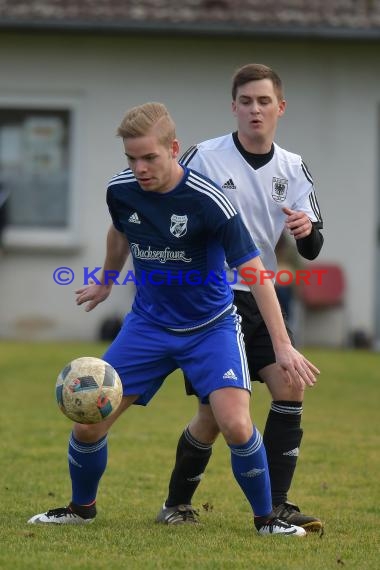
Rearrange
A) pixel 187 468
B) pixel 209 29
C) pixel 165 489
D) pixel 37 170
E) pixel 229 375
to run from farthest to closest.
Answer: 1. pixel 37 170
2. pixel 209 29
3. pixel 165 489
4. pixel 187 468
5. pixel 229 375

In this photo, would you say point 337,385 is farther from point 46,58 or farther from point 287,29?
point 46,58

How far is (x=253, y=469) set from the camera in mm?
5680

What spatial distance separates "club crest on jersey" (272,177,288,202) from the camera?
615cm

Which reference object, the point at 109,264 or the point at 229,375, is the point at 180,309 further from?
the point at 109,264

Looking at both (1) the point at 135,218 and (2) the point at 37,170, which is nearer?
(1) the point at 135,218

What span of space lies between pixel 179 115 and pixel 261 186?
10.7 metres

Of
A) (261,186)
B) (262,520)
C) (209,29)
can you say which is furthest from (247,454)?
(209,29)

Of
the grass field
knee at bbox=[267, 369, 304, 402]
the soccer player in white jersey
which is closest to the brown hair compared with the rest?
the soccer player in white jersey

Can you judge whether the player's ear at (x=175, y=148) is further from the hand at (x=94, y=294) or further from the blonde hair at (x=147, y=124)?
the hand at (x=94, y=294)

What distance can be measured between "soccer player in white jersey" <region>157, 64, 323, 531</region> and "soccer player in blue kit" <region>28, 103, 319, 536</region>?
0.32 metres

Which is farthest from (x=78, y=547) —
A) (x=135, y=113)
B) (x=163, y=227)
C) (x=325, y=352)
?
(x=325, y=352)

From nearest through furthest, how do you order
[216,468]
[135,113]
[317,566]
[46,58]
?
1. [317,566]
2. [135,113]
3. [216,468]
4. [46,58]

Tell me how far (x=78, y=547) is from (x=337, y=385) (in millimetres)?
7583

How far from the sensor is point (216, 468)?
8.09 metres
